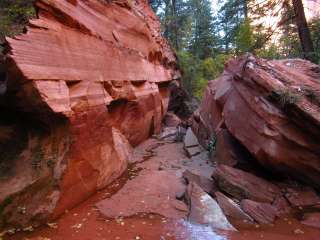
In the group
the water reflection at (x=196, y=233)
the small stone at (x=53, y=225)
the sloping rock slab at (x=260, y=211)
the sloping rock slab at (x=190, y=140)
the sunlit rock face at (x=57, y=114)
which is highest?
the sunlit rock face at (x=57, y=114)

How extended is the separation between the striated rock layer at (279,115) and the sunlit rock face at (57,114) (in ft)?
10.8

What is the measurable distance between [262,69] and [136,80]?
415 centimetres

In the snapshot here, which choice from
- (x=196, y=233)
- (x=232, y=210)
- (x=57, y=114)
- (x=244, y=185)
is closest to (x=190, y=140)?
(x=244, y=185)

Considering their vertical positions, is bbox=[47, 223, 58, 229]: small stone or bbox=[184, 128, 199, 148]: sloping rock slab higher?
bbox=[47, 223, 58, 229]: small stone

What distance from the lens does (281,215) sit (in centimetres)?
645

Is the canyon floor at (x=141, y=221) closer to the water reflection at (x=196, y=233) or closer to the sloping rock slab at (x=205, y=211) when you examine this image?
the water reflection at (x=196, y=233)

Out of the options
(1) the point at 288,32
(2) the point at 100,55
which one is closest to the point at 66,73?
(2) the point at 100,55

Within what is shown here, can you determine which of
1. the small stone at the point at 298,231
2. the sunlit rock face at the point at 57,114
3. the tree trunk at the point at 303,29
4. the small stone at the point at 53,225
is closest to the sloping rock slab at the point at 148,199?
the sunlit rock face at the point at 57,114

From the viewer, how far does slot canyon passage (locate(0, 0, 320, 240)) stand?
17.8ft

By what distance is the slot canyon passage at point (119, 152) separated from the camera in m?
5.43

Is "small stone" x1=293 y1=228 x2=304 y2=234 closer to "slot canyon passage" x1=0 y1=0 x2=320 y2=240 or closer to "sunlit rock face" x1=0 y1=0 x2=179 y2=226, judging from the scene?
"slot canyon passage" x1=0 y1=0 x2=320 y2=240

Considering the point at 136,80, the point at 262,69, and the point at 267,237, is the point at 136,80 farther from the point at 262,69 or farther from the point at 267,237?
the point at 267,237

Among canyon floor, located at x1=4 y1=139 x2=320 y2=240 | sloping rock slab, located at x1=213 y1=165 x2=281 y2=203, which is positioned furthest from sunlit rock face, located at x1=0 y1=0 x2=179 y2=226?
sloping rock slab, located at x1=213 y1=165 x2=281 y2=203

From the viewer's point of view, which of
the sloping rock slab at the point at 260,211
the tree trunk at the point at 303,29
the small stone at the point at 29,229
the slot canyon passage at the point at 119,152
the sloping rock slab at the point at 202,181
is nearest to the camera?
the small stone at the point at 29,229
